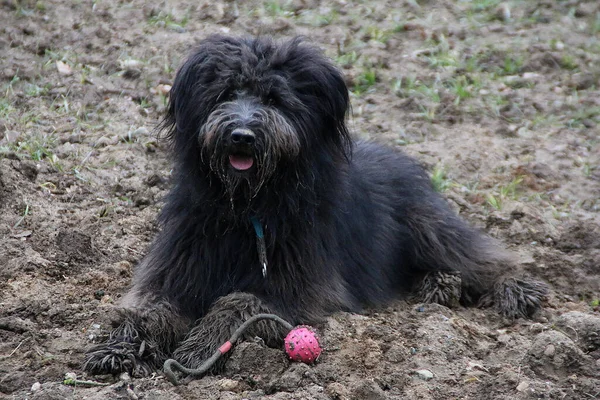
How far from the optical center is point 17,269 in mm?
6090

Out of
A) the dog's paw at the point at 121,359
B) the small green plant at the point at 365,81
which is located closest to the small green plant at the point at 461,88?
the small green plant at the point at 365,81

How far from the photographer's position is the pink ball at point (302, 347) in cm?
515

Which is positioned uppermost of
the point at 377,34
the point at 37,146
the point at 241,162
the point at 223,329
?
the point at 241,162

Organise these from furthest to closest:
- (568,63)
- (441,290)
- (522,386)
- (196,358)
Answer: (568,63) < (441,290) < (196,358) < (522,386)

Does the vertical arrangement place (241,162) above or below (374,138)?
above

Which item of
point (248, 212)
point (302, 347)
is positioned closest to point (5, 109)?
point (248, 212)

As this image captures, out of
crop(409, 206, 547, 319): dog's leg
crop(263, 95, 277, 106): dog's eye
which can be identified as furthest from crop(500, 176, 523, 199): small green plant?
crop(263, 95, 277, 106): dog's eye

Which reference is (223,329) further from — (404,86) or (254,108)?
(404,86)

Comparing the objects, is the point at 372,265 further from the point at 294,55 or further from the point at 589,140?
the point at 589,140

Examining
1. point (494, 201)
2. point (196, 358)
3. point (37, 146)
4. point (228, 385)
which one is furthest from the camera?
point (494, 201)

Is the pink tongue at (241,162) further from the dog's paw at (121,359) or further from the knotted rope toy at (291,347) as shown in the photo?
the dog's paw at (121,359)

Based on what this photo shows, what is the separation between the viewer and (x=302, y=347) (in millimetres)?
5148

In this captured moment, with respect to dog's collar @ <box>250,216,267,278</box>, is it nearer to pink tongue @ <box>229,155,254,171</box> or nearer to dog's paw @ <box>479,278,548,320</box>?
pink tongue @ <box>229,155,254,171</box>

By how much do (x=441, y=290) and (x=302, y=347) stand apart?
1827 millimetres
